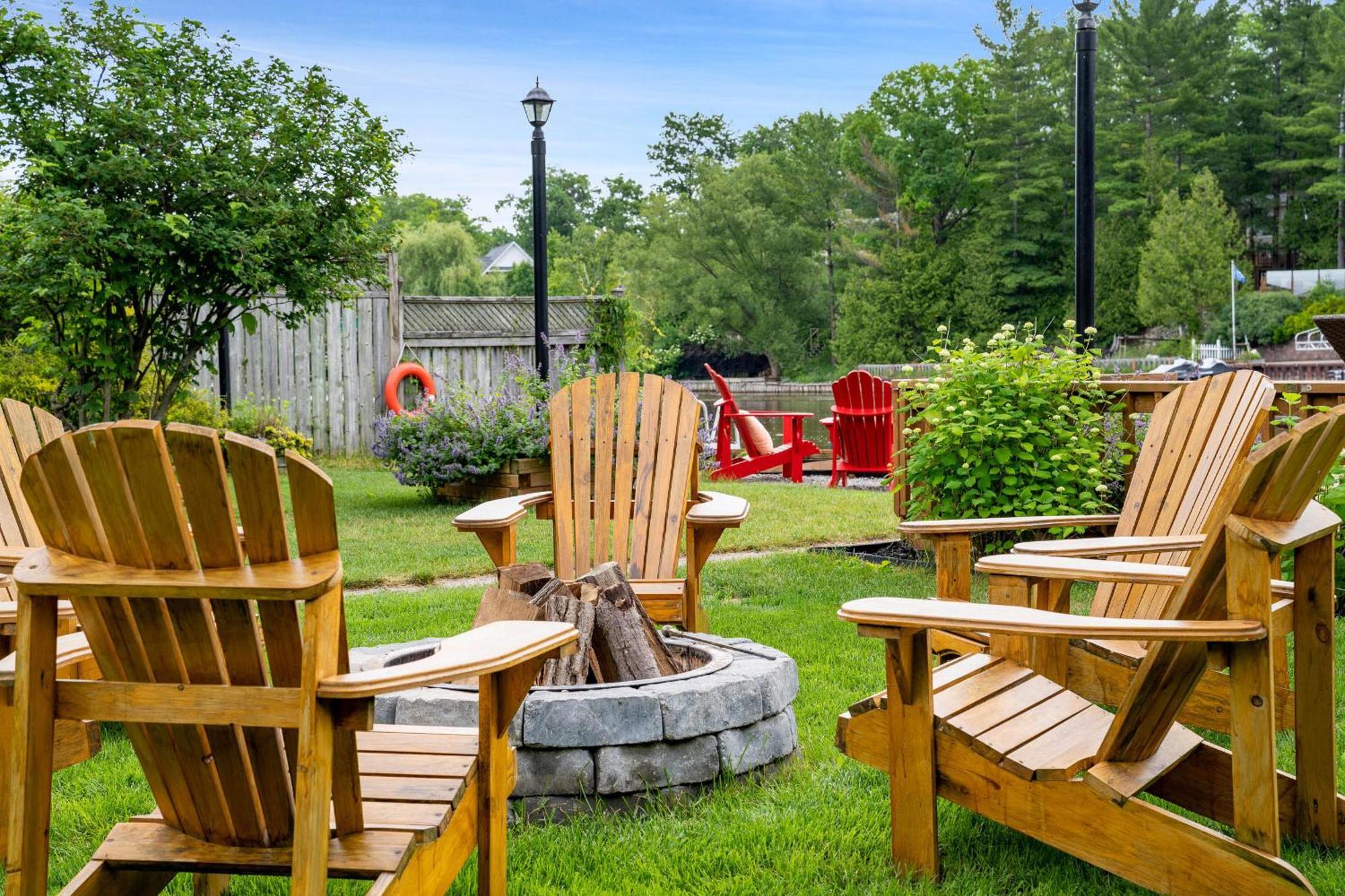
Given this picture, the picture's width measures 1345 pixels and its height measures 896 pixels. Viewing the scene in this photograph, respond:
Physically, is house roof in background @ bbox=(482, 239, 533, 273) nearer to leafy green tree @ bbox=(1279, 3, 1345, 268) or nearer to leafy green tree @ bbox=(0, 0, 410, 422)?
leafy green tree @ bbox=(1279, 3, 1345, 268)

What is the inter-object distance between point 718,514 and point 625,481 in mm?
607

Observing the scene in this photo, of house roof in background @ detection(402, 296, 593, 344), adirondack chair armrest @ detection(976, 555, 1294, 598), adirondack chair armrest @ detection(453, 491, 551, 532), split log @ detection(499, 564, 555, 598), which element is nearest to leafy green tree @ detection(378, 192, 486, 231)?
house roof in background @ detection(402, 296, 593, 344)

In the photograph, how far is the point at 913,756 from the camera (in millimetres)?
2180

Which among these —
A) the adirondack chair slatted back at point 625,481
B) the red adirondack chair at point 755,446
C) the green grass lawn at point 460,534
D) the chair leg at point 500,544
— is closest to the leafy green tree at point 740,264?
the red adirondack chair at point 755,446

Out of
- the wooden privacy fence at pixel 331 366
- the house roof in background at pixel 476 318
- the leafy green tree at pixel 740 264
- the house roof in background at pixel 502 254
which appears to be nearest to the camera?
the wooden privacy fence at pixel 331 366

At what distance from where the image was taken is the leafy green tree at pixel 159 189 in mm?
6973

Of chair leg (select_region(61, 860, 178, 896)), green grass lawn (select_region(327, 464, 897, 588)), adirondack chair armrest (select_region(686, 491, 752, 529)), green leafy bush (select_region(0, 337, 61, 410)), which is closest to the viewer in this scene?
chair leg (select_region(61, 860, 178, 896))

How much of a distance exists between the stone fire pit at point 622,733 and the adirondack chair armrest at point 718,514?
806 millimetres

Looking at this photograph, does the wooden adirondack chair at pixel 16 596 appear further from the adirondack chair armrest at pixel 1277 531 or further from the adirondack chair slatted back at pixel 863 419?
the adirondack chair slatted back at pixel 863 419

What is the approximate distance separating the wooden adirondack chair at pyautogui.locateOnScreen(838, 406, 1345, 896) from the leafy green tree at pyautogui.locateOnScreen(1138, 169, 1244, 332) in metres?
36.2

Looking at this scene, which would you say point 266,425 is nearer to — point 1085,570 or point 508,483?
point 508,483

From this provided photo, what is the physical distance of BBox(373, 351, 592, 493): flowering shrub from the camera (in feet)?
26.1

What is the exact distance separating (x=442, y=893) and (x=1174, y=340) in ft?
132

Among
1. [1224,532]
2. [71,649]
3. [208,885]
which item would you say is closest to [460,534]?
[71,649]
